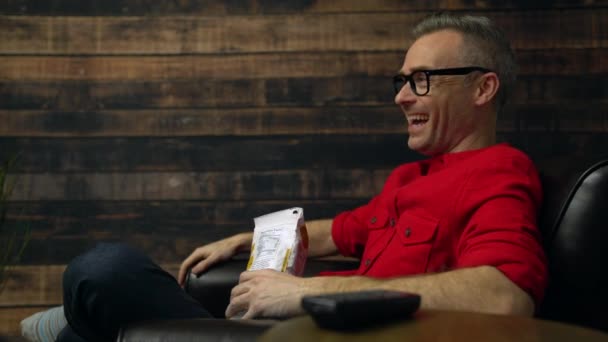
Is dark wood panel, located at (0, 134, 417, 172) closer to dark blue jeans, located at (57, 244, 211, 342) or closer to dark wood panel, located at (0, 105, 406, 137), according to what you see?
dark wood panel, located at (0, 105, 406, 137)

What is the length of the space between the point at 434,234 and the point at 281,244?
0.37m

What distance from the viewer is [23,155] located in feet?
8.75

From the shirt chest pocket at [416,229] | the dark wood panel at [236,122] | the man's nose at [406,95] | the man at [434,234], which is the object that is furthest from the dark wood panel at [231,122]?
the shirt chest pocket at [416,229]

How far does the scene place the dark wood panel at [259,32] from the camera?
8.62ft

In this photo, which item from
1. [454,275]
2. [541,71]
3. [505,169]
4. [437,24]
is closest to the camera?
[454,275]

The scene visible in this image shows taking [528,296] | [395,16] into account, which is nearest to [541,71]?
[395,16]

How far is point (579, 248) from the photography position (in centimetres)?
121

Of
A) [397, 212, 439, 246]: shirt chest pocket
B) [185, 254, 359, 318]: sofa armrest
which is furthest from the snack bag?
[397, 212, 439, 246]: shirt chest pocket

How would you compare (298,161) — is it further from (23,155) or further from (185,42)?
(23,155)

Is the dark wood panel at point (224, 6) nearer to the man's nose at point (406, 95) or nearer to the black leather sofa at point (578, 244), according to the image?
the man's nose at point (406, 95)

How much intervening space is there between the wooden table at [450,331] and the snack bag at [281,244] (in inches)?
32.7

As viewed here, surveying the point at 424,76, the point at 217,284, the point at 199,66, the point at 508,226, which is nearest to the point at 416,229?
the point at 508,226

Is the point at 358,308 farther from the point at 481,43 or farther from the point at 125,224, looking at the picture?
the point at 125,224

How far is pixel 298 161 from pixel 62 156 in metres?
0.89
